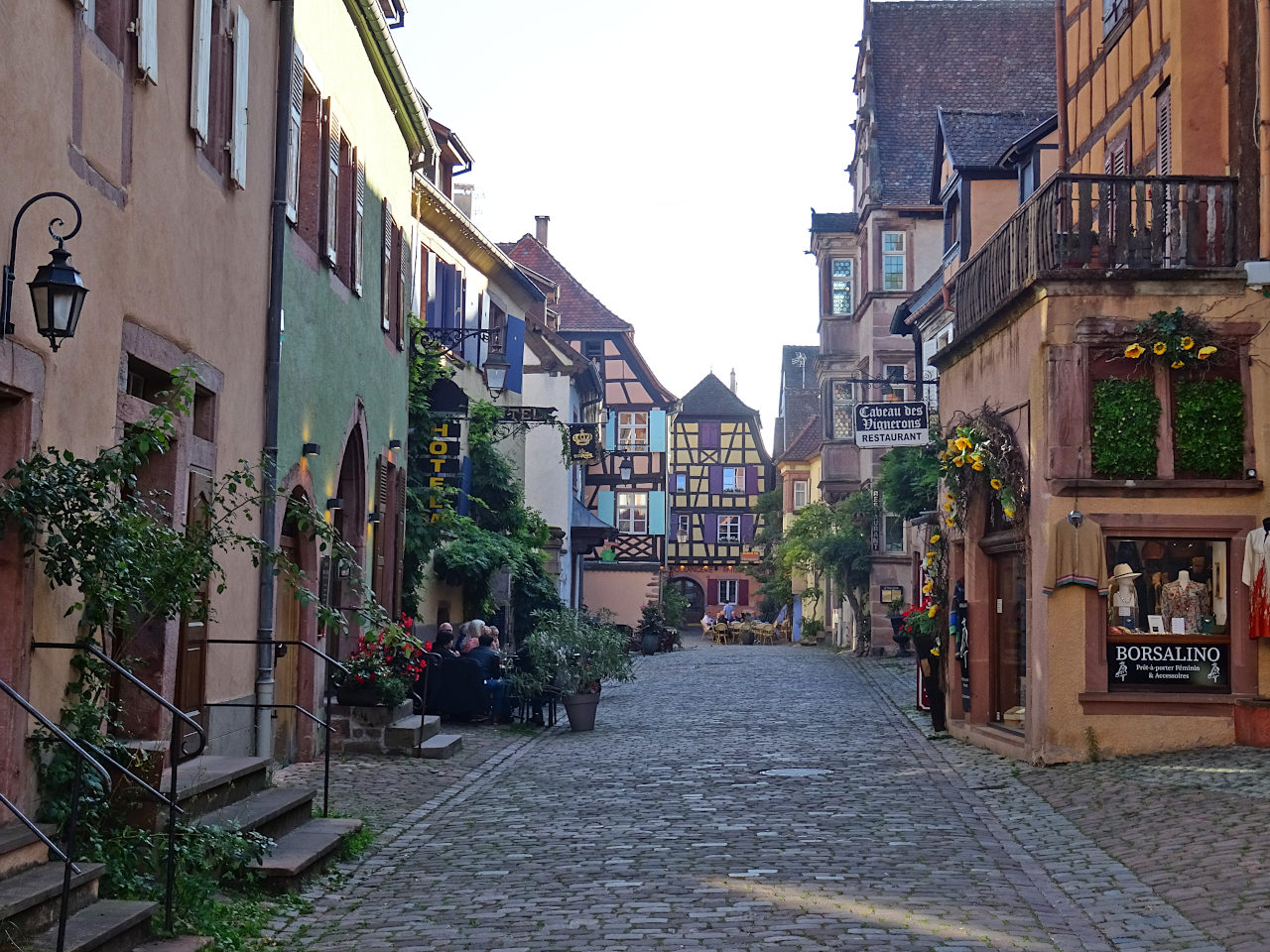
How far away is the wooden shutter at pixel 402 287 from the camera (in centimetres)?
1989

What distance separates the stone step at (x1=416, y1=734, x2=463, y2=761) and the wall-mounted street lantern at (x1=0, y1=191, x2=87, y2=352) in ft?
29.1

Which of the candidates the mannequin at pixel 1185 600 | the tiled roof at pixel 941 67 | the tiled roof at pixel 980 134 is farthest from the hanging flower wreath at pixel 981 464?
the tiled roof at pixel 941 67

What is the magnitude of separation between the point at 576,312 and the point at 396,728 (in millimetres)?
36183

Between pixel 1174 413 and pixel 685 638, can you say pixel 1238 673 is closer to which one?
pixel 1174 413

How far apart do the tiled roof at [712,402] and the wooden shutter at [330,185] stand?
193ft

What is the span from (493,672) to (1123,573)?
8055mm

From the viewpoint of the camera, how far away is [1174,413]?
15109 millimetres

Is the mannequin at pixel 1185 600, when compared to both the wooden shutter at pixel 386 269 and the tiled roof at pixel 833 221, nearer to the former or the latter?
the wooden shutter at pixel 386 269

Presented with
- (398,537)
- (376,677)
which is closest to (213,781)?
(376,677)

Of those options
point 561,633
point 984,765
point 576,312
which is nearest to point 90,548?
point 984,765

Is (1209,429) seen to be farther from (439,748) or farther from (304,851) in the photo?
(304,851)

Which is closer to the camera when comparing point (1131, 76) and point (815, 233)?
point (1131, 76)

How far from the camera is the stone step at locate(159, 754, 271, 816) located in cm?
868

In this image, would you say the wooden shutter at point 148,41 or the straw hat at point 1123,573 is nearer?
the wooden shutter at point 148,41
